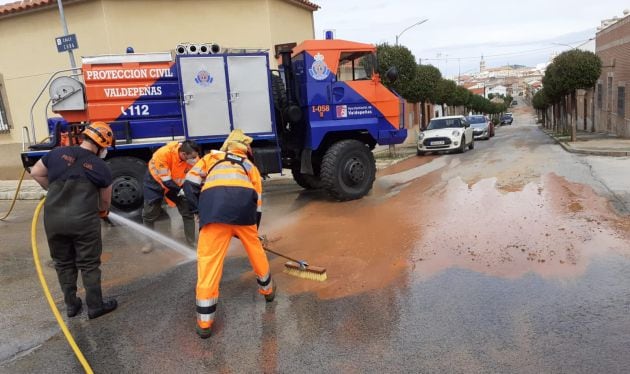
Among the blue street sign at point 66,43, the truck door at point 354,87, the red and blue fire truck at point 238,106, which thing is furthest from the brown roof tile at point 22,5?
the truck door at point 354,87

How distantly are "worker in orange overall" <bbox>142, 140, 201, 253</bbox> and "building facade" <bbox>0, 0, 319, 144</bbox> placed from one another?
8.10m

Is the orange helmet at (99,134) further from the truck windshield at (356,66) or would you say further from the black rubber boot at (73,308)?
the truck windshield at (356,66)

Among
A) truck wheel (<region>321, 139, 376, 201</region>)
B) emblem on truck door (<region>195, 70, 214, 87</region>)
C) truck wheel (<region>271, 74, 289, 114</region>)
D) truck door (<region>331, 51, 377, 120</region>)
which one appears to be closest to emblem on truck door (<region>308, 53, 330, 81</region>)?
truck door (<region>331, 51, 377, 120</region>)

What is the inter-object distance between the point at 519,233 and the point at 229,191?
3839 mm

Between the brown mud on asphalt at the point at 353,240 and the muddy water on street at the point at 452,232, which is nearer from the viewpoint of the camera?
the brown mud on asphalt at the point at 353,240

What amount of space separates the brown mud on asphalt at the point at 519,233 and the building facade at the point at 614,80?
16.4 m

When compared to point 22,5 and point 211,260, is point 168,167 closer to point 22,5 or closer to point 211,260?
point 211,260

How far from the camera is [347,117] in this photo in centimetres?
841

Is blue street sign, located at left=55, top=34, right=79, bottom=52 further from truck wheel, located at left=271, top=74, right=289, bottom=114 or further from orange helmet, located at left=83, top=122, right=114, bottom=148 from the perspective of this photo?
orange helmet, located at left=83, top=122, right=114, bottom=148

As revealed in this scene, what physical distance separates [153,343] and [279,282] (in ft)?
4.65

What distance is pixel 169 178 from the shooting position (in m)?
5.71

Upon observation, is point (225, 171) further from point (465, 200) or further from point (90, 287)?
point (465, 200)

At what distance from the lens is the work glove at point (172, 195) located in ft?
19.2

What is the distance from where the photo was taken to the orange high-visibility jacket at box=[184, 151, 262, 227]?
11.9 ft
